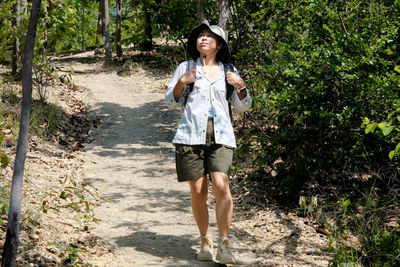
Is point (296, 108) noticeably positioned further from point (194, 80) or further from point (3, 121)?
point (3, 121)

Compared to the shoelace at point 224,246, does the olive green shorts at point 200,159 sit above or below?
above

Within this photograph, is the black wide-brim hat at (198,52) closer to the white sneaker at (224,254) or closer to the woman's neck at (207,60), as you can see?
the woman's neck at (207,60)

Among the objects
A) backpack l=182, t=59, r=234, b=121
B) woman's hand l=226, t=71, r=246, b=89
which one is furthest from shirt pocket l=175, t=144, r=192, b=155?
woman's hand l=226, t=71, r=246, b=89

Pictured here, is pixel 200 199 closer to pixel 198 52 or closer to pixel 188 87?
pixel 188 87

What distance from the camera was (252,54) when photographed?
6812 millimetres

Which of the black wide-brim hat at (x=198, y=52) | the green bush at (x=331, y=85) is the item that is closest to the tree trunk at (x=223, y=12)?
the green bush at (x=331, y=85)

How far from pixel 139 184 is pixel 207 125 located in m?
2.89

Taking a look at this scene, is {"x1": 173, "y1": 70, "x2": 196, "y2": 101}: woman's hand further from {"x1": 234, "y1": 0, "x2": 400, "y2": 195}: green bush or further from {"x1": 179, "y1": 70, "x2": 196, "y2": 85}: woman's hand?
{"x1": 234, "y1": 0, "x2": 400, "y2": 195}: green bush

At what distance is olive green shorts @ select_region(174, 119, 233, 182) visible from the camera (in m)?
3.94

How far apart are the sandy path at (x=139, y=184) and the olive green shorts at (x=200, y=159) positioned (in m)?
0.86

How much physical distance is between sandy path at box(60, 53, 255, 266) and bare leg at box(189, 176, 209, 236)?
36cm

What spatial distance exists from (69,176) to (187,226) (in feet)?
7.01

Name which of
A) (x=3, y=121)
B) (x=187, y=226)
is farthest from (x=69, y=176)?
(x=187, y=226)

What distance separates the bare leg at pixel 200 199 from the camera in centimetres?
402
